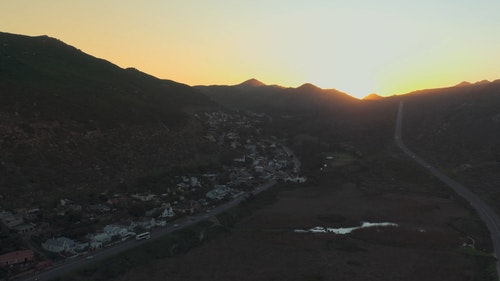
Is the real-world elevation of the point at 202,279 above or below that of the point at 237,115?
below

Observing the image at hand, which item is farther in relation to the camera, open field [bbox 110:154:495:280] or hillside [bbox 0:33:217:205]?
hillside [bbox 0:33:217:205]

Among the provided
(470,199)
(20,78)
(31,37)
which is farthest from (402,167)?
(31,37)

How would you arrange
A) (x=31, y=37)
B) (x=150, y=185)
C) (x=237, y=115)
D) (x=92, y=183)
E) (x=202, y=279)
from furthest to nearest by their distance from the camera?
(x=237, y=115) → (x=31, y=37) → (x=150, y=185) → (x=92, y=183) → (x=202, y=279)

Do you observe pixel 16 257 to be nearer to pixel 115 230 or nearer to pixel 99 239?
pixel 99 239

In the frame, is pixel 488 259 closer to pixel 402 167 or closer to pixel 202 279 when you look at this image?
pixel 202 279

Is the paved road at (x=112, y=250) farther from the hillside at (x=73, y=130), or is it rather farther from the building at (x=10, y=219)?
the hillside at (x=73, y=130)

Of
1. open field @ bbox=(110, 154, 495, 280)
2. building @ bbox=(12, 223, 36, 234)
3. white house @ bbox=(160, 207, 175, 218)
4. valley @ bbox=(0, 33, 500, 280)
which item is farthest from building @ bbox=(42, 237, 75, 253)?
white house @ bbox=(160, 207, 175, 218)

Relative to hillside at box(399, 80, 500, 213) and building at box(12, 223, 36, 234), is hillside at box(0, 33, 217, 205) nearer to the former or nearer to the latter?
building at box(12, 223, 36, 234)
